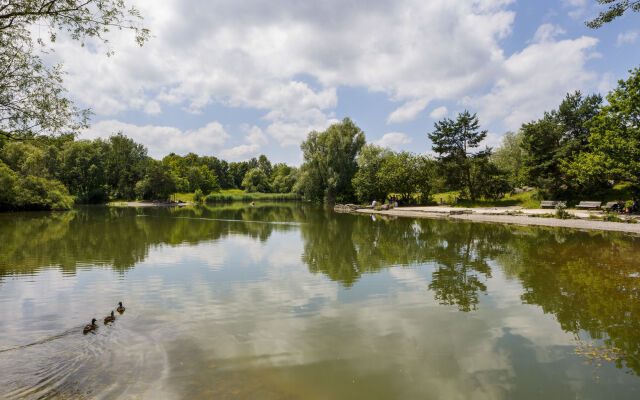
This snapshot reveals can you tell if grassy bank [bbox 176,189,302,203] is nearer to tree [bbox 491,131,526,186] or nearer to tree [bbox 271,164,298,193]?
tree [bbox 271,164,298,193]

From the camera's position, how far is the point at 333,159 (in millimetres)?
55688

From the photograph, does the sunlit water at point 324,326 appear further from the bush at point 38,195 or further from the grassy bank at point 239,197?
the grassy bank at point 239,197

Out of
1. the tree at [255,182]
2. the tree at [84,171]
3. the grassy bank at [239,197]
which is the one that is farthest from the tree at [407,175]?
the tree at [255,182]

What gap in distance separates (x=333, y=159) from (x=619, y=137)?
121 ft

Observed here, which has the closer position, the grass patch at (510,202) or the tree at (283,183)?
the grass patch at (510,202)

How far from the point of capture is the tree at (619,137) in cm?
2439

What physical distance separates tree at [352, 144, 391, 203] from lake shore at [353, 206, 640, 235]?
6.25m

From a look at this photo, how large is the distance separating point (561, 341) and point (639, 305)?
397 cm

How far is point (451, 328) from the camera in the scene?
7.58m

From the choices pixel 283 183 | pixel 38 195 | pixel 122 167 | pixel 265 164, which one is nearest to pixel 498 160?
pixel 283 183

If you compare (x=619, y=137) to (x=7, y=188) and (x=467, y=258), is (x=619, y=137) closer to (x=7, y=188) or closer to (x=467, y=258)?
(x=467, y=258)

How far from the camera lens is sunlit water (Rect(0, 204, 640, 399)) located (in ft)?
17.7

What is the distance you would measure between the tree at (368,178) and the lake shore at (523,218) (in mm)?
6248

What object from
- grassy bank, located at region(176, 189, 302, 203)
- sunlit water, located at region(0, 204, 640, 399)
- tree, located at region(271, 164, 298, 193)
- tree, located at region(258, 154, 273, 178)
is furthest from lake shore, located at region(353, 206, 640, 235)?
tree, located at region(258, 154, 273, 178)
